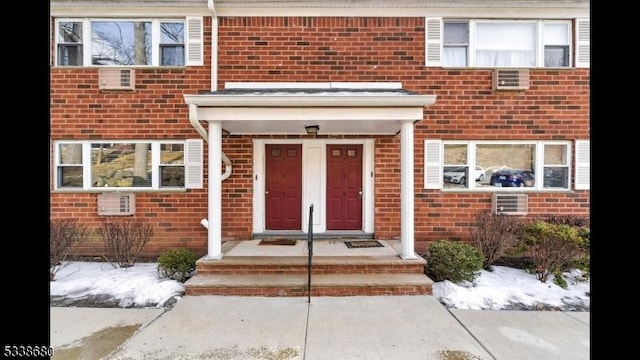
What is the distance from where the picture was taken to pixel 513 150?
21.1 ft

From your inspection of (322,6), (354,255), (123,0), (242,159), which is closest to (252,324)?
(354,255)

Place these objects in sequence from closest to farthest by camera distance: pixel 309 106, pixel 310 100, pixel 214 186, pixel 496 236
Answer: pixel 310 100 → pixel 309 106 → pixel 214 186 → pixel 496 236

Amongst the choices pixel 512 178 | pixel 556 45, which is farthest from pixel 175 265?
pixel 556 45

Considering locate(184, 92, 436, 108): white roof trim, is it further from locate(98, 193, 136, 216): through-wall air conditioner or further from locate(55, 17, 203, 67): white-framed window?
locate(98, 193, 136, 216): through-wall air conditioner

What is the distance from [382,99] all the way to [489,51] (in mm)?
3540

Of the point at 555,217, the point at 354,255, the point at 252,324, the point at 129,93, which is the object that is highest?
the point at 129,93

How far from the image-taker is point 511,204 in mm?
6273

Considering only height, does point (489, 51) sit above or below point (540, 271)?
above

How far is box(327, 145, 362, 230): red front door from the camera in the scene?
6.61 meters

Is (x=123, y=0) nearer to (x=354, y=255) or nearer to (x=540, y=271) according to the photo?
(x=354, y=255)

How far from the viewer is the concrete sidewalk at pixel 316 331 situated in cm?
317

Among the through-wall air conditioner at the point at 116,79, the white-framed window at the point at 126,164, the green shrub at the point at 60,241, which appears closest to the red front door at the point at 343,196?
the white-framed window at the point at 126,164

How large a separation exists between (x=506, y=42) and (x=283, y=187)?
5767 mm

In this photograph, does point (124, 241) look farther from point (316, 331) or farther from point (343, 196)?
point (343, 196)
